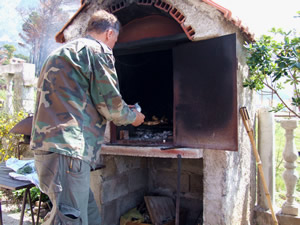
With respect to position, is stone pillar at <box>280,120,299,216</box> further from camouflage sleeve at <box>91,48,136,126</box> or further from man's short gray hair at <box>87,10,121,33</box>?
man's short gray hair at <box>87,10,121,33</box>

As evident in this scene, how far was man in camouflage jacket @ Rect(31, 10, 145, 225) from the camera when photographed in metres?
1.78

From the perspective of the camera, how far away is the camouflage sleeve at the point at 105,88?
1.91m

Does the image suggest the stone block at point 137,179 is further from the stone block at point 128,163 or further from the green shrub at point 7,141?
the green shrub at point 7,141

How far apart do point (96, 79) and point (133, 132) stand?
2014 millimetres

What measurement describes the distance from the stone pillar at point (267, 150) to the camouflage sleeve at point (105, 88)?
2460 millimetres

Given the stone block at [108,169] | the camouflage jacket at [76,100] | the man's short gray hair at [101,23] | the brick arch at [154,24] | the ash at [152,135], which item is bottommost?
the stone block at [108,169]

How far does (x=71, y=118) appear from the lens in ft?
5.91

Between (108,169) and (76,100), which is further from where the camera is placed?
(108,169)

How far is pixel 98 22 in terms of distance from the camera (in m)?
2.09

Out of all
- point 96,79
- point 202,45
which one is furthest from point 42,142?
point 202,45

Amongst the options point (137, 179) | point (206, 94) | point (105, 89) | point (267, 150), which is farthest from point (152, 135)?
point (105, 89)

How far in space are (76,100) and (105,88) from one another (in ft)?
0.76

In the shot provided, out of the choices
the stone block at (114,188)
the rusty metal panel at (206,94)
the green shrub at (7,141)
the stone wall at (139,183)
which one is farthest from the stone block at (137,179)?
the green shrub at (7,141)

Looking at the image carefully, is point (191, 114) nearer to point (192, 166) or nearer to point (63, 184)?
point (192, 166)
